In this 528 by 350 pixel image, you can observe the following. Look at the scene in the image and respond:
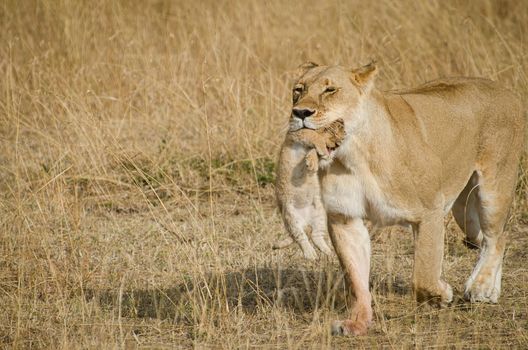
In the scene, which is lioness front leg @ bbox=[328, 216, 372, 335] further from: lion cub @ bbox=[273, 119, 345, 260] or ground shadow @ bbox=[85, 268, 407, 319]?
lion cub @ bbox=[273, 119, 345, 260]

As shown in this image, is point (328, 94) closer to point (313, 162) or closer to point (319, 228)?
point (313, 162)

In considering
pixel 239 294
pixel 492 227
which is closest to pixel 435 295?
pixel 492 227

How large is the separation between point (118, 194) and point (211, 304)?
2.29 metres

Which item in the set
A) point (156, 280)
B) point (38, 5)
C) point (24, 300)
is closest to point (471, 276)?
point (156, 280)

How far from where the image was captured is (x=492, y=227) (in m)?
5.17

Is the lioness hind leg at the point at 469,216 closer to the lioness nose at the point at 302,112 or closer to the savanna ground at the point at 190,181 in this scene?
the savanna ground at the point at 190,181

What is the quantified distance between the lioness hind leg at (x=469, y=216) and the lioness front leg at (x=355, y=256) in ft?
3.15

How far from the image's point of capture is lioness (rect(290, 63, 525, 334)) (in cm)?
437

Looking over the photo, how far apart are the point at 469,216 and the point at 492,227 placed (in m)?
0.30

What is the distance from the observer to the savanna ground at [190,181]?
465cm

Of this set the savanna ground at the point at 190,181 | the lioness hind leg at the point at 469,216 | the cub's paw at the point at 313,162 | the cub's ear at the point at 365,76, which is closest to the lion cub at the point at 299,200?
the savanna ground at the point at 190,181

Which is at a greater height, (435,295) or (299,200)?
(299,200)

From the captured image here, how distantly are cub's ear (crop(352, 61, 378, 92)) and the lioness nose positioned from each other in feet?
1.24

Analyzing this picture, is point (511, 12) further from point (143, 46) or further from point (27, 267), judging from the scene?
point (27, 267)
